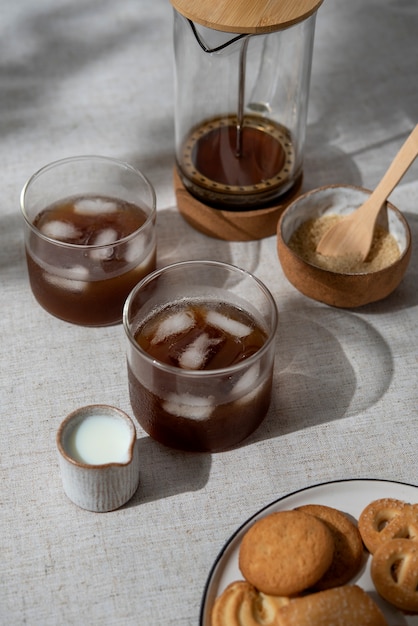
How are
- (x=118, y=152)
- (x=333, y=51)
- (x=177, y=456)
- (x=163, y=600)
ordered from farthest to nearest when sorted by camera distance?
(x=333, y=51)
(x=118, y=152)
(x=177, y=456)
(x=163, y=600)

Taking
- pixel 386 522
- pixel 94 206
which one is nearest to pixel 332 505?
pixel 386 522

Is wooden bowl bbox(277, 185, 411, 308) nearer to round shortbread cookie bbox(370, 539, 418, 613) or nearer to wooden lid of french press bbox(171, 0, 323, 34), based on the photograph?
wooden lid of french press bbox(171, 0, 323, 34)

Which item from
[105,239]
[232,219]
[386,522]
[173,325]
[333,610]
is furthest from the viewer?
[232,219]

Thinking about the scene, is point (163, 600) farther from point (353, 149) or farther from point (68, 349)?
point (353, 149)

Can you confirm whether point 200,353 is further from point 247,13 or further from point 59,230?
point 247,13

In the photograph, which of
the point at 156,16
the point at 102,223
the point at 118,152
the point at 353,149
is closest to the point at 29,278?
the point at 102,223

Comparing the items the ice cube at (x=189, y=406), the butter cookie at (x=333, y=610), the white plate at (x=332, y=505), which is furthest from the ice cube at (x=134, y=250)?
the butter cookie at (x=333, y=610)
